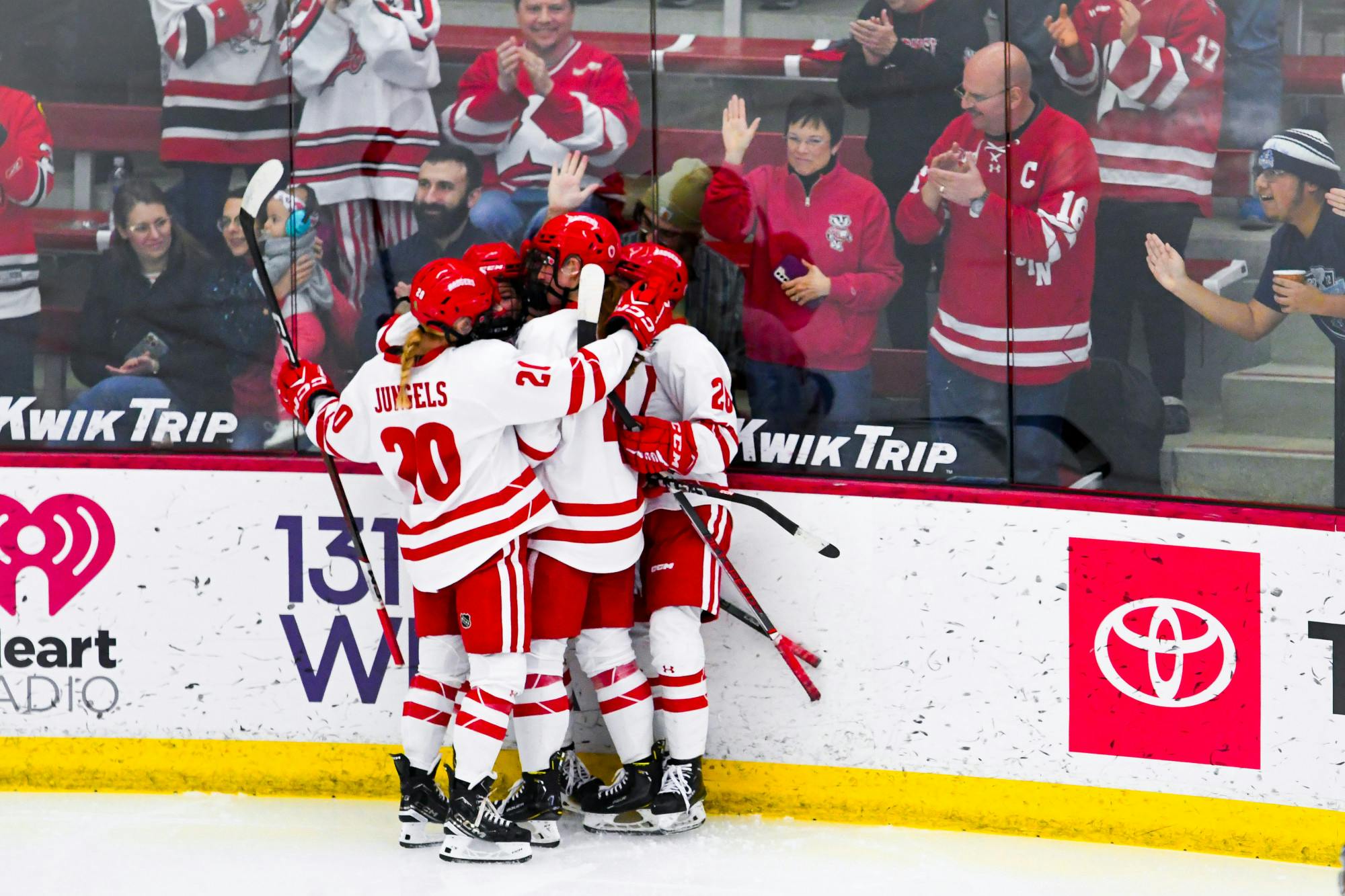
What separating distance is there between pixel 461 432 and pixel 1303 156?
1.82 meters

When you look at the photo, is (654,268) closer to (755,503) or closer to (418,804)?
(755,503)

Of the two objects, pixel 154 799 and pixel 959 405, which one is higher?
pixel 959 405

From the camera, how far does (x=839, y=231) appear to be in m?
3.63

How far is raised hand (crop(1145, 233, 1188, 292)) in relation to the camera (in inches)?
133

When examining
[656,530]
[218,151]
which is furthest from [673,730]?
[218,151]

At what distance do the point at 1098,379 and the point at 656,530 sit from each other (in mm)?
1032

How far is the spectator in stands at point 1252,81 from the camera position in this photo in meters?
3.26

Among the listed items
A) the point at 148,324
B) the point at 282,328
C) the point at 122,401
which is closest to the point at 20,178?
the point at 148,324

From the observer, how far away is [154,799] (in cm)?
374

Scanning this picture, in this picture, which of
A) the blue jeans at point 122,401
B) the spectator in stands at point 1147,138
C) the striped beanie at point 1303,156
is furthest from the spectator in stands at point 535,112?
the striped beanie at point 1303,156

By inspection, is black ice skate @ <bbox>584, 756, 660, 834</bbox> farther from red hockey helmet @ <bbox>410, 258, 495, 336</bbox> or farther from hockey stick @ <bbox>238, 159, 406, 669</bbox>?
red hockey helmet @ <bbox>410, 258, 495, 336</bbox>

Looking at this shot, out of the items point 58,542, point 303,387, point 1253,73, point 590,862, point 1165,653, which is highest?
point 1253,73

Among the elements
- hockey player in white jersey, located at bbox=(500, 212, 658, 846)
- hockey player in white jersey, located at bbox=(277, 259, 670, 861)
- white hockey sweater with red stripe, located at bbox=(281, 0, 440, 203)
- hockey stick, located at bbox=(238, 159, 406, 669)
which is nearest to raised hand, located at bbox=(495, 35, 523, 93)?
white hockey sweater with red stripe, located at bbox=(281, 0, 440, 203)

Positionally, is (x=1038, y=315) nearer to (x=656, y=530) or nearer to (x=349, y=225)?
(x=656, y=530)
